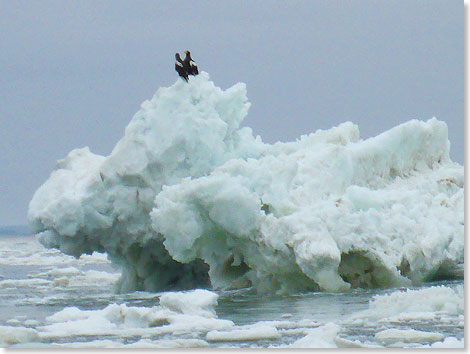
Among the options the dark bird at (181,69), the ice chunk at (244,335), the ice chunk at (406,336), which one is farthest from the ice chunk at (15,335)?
the dark bird at (181,69)

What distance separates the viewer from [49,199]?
15305mm

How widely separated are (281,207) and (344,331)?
14.3ft

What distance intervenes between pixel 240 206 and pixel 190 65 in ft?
8.07

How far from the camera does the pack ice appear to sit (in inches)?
554

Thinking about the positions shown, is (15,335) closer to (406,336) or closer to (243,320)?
(243,320)

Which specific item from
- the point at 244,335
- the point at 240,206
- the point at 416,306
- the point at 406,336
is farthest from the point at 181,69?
the point at 406,336

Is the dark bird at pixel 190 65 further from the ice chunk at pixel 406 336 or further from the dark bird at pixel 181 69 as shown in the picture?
the ice chunk at pixel 406 336

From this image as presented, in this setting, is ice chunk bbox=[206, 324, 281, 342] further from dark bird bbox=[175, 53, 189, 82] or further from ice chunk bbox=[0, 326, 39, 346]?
dark bird bbox=[175, 53, 189, 82]

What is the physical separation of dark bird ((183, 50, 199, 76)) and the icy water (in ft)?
10.1

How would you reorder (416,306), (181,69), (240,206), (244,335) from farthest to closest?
(181,69) → (240,206) → (416,306) → (244,335)

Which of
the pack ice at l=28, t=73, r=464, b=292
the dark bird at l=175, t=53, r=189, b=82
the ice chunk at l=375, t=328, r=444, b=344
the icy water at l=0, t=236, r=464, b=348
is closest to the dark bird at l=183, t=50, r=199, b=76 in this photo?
the dark bird at l=175, t=53, r=189, b=82

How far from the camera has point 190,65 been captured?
1546cm

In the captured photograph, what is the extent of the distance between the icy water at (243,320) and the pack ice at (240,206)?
54cm

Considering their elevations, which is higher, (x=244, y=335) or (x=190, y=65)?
(x=190, y=65)
